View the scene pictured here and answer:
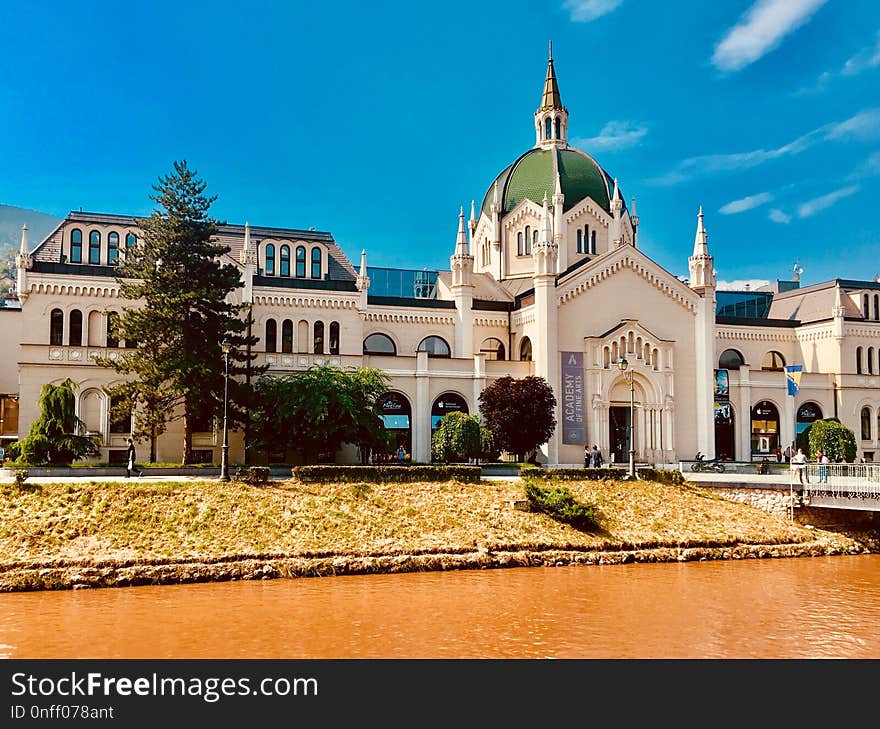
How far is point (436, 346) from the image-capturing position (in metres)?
61.9

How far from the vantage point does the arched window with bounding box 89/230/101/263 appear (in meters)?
54.3

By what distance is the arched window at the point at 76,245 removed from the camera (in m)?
54.0

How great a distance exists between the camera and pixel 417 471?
40.6m

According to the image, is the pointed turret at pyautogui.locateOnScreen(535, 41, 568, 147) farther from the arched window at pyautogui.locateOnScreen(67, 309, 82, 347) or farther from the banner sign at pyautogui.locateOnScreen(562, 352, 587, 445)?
the arched window at pyautogui.locateOnScreen(67, 309, 82, 347)

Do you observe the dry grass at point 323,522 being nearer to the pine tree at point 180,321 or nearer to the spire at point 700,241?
the pine tree at point 180,321

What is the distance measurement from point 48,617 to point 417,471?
63.9 feet

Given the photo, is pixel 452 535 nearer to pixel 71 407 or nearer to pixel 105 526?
pixel 105 526

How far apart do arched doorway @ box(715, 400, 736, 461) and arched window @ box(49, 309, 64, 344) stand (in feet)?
148

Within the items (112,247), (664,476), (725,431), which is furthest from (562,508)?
(112,247)

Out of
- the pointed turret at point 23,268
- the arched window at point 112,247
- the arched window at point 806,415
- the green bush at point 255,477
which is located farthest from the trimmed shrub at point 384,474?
the arched window at point 806,415

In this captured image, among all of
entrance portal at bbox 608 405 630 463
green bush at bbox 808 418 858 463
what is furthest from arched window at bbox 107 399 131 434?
green bush at bbox 808 418 858 463

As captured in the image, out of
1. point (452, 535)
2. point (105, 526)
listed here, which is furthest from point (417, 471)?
point (105, 526)

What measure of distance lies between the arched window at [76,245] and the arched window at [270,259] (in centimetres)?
1203

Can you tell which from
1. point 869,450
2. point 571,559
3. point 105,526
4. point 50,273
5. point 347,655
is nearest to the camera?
point 347,655
